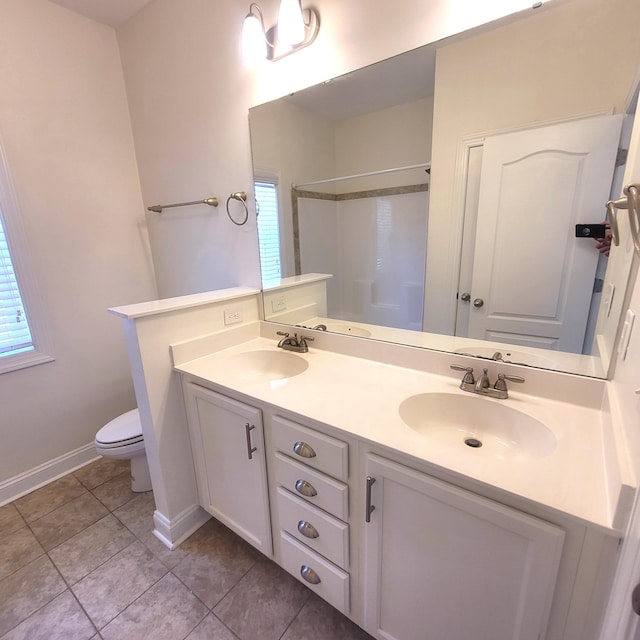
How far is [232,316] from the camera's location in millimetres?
1698

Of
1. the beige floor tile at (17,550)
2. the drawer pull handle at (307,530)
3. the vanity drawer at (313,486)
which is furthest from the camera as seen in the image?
the beige floor tile at (17,550)

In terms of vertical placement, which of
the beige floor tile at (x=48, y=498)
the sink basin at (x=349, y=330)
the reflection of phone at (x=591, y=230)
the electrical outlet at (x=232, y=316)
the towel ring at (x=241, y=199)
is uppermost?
the towel ring at (x=241, y=199)

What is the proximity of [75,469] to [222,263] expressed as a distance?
163cm

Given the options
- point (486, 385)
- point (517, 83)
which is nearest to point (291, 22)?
point (517, 83)

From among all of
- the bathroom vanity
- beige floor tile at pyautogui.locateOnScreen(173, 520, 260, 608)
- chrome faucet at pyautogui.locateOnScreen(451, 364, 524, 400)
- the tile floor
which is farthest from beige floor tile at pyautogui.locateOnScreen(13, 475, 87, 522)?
chrome faucet at pyautogui.locateOnScreen(451, 364, 524, 400)

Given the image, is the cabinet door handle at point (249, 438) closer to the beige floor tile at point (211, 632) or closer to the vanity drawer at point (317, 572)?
the vanity drawer at point (317, 572)

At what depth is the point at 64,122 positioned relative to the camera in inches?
74.6

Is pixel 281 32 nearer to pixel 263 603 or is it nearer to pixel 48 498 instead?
pixel 263 603

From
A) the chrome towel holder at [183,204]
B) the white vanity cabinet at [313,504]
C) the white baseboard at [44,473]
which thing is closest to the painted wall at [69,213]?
the white baseboard at [44,473]

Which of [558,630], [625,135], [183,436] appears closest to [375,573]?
[558,630]

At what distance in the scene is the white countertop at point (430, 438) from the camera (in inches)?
26.8

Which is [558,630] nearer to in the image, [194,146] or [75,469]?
[194,146]

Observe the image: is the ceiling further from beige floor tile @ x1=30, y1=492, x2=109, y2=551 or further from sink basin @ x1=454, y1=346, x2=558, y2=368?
beige floor tile @ x1=30, y1=492, x2=109, y2=551

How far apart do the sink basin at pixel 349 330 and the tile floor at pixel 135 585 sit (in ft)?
3.52
